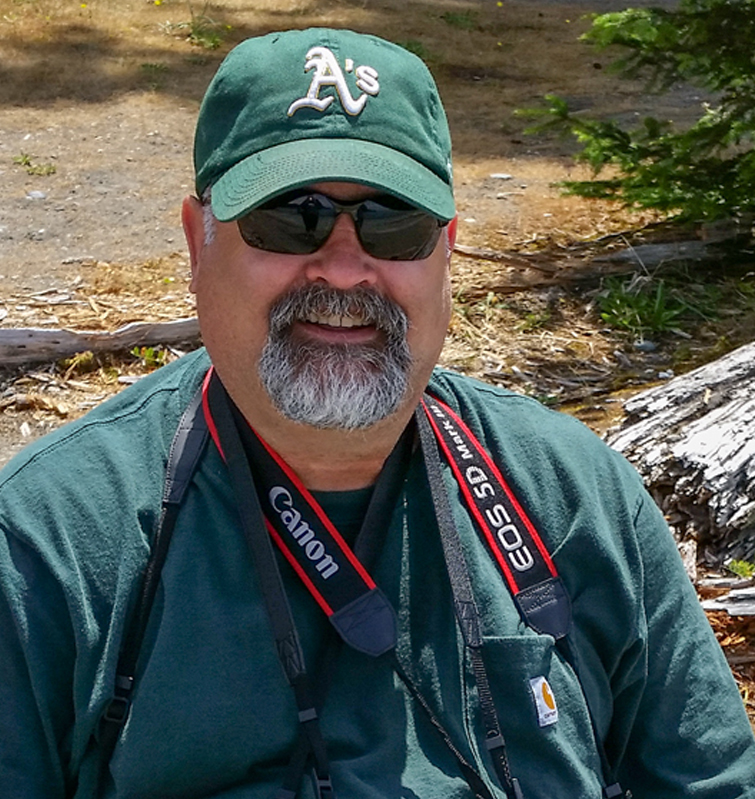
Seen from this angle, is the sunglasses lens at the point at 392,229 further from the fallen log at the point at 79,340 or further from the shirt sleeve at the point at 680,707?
the fallen log at the point at 79,340

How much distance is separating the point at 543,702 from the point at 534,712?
0.03 m

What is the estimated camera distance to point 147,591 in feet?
6.43

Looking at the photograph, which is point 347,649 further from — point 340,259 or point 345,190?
point 345,190

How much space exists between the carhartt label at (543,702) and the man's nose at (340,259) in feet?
2.71

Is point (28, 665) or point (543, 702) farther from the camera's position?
point (543, 702)

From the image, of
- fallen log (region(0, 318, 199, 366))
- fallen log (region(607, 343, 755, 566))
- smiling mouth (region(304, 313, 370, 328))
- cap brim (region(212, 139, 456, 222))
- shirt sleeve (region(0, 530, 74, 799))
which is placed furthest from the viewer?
fallen log (region(0, 318, 199, 366))

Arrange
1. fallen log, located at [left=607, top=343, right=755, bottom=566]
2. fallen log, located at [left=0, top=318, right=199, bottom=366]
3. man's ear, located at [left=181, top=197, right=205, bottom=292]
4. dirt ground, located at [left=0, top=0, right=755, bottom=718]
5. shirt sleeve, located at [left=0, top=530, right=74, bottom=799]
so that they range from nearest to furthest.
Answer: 1. shirt sleeve, located at [left=0, top=530, right=74, bottom=799]
2. man's ear, located at [left=181, top=197, right=205, bottom=292]
3. fallen log, located at [left=607, top=343, right=755, bottom=566]
4. fallen log, located at [left=0, top=318, right=199, bottom=366]
5. dirt ground, located at [left=0, top=0, right=755, bottom=718]

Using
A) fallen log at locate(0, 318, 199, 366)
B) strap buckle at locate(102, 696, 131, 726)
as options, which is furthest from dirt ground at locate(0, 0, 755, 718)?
strap buckle at locate(102, 696, 131, 726)

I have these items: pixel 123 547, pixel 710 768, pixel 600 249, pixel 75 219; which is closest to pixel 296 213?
pixel 123 547

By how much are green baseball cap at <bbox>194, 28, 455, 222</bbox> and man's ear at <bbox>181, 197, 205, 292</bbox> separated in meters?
0.12

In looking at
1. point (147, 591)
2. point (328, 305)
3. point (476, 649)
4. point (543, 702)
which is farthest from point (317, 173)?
point (543, 702)

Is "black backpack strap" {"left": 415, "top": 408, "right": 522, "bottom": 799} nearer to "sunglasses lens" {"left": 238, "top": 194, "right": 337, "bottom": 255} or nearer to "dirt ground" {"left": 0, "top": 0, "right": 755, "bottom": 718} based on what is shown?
"sunglasses lens" {"left": 238, "top": 194, "right": 337, "bottom": 255}

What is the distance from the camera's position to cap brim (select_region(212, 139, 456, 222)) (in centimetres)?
200

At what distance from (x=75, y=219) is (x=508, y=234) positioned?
2.81 meters
